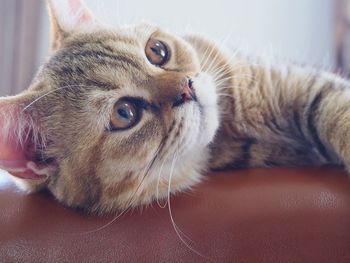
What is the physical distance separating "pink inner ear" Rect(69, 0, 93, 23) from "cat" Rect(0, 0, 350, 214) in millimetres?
59

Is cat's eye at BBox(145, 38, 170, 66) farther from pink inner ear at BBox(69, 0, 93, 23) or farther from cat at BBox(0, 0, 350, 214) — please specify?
pink inner ear at BBox(69, 0, 93, 23)

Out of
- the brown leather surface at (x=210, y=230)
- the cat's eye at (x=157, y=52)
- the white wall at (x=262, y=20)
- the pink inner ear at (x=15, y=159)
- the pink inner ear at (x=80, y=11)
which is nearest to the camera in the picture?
the brown leather surface at (x=210, y=230)

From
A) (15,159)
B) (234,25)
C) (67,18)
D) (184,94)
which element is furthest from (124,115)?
(234,25)

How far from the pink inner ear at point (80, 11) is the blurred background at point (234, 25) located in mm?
878

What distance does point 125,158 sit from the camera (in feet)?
2.96

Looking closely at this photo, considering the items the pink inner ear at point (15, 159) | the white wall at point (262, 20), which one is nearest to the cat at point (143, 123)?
the pink inner ear at point (15, 159)

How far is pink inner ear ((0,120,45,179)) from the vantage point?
89 cm

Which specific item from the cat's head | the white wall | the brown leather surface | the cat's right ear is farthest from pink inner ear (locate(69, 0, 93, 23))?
the white wall

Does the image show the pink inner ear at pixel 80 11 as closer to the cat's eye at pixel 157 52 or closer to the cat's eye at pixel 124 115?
the cat's eye at pixel 157 52

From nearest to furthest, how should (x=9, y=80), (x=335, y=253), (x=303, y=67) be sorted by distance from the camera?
(x=335, y=253)
(x=303, y=67)
(x=9, y=80)

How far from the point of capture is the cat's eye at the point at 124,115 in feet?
3.02

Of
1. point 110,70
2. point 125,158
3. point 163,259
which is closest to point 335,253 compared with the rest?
point 163,259

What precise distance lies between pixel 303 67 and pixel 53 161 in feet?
2.21

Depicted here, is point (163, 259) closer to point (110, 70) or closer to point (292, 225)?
point (292, 225)
